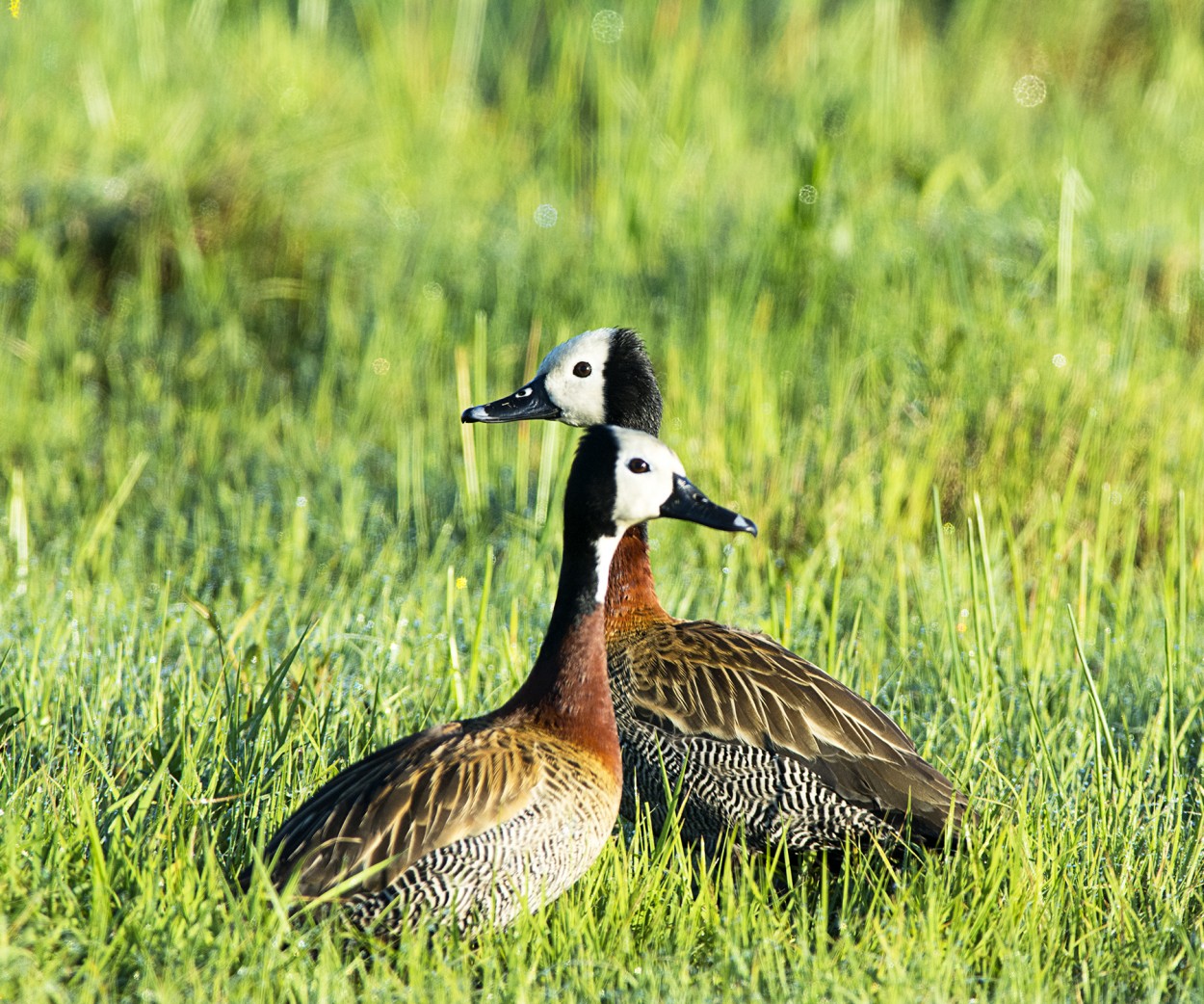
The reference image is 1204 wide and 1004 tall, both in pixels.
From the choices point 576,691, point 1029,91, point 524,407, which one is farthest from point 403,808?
point 1029,91

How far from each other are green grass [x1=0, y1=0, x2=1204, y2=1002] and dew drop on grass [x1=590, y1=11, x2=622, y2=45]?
3.0 inches

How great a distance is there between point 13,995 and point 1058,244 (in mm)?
5197

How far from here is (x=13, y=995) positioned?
2.86 meters

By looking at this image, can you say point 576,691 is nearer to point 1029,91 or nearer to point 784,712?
point 784,712

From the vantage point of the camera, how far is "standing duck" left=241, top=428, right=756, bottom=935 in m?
3.20

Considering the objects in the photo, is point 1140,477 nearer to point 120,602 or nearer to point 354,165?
point 120,602

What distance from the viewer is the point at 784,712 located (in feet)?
12.7

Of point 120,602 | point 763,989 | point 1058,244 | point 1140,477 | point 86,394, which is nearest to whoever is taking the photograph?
point 763,989

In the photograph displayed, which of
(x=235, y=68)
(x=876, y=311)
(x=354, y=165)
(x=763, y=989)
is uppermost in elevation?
(x=235, y=68)

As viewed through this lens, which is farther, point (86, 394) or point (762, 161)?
point (762, 161)

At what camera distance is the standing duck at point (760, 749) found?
3.78 meters

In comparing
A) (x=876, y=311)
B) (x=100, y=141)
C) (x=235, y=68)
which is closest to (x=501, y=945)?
(x=876, y=311)

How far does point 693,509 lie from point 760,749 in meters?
0.71

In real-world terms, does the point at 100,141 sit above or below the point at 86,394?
above
